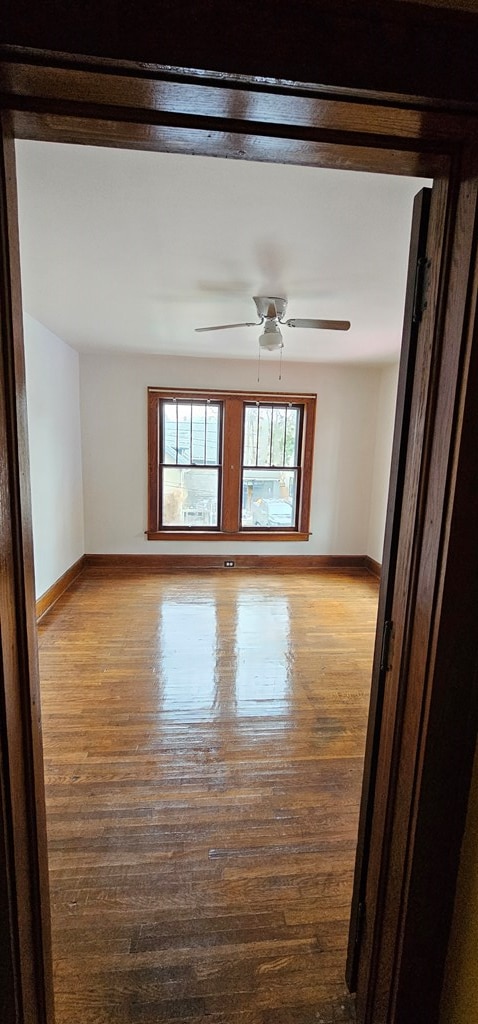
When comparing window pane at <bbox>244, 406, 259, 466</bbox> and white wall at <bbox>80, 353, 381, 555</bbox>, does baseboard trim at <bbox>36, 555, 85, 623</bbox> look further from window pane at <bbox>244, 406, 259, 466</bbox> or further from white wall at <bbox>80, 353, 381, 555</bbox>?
window pane at <bbox>244, 406, 259, 466</bbox>

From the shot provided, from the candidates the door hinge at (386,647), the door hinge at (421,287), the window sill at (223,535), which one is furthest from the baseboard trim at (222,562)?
the door hinge at (421,287)

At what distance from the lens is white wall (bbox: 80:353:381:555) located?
500 cm

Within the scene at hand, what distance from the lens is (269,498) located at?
5457 mm

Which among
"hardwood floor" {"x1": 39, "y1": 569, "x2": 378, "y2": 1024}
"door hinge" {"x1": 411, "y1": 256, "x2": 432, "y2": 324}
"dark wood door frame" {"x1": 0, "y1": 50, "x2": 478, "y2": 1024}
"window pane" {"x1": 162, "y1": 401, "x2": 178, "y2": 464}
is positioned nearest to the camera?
"dark wood door frame" {"x1": 0, "y1": 50, "x2": 478, "y2": 1024}

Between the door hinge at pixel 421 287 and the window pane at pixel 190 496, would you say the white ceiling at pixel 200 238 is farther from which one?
the window pane at pixel 190 496

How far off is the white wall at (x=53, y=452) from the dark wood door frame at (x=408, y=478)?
2.85 m

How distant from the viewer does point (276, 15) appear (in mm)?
633

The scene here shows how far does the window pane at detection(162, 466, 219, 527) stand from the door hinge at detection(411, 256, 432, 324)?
14.4 feet

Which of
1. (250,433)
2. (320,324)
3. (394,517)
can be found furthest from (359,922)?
(250,433)

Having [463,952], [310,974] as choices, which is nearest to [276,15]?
[463,952]

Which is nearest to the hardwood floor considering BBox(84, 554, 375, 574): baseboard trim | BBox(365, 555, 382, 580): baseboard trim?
BBox(84, 554, 375, 574): baseboard trim

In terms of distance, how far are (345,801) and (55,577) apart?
10.8 feet

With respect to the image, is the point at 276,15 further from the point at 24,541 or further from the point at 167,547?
the point at 167,547

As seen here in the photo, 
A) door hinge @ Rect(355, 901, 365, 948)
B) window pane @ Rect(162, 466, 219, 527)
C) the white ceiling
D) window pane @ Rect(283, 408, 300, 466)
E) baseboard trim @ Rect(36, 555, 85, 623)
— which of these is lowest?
baseboard trim @ Rect(36, 555, 85, 623)
